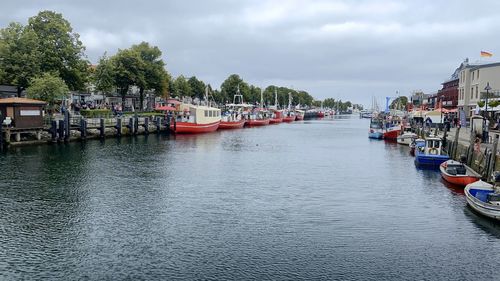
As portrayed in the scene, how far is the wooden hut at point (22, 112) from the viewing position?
47500 millimetres

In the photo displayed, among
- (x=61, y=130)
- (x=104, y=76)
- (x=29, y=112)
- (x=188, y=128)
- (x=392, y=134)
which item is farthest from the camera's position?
(x=104, y=76)

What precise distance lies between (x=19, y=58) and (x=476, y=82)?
2614 inches

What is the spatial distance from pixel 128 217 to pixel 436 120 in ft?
221

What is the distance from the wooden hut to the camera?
47.5 metres

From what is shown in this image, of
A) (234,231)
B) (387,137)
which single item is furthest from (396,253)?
(387,137)

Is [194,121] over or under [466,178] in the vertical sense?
over

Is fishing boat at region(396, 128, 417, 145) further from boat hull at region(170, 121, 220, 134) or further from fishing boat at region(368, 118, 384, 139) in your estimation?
boat hull at region(170, 121, 220, 134)

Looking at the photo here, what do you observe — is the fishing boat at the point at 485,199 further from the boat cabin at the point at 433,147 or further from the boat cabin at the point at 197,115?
the boat cabin at the point at 197,115

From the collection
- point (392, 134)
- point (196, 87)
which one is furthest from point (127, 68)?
point (392, 134)

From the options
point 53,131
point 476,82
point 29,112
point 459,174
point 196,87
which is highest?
point 196,87

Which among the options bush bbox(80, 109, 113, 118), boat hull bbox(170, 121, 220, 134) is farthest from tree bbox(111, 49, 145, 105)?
boat hull bbox(170, 121, 220, 134)

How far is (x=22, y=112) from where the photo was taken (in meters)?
48.0

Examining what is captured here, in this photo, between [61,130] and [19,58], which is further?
[19,58]

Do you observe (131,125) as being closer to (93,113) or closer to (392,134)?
(93,113)
